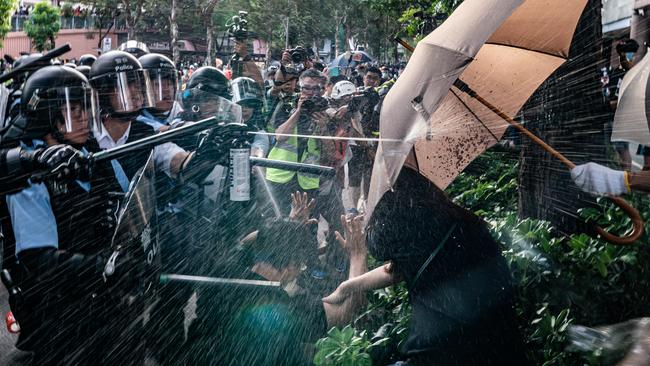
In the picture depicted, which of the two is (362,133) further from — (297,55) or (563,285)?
(563,285)

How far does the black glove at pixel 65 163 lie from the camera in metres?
2.94

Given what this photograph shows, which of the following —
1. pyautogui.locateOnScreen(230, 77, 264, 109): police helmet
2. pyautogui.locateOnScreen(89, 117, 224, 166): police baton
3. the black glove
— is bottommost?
the black glove

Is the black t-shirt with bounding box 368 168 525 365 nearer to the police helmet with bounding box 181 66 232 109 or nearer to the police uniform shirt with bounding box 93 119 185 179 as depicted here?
the police uniform shirt with bounding box 93 119 185 179

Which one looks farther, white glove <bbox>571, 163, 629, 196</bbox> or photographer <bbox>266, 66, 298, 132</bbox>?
photographer <bbox>266, 66, 298, 132</bbox>

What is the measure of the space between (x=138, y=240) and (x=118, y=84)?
4.33ft

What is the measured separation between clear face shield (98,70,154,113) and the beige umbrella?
81.1 inches

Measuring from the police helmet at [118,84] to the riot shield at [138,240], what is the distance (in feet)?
2.53

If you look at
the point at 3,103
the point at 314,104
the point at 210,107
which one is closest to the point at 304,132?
the point at 314,104

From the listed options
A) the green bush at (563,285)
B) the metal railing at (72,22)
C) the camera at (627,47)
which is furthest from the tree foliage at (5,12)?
the green bush at (563,285)

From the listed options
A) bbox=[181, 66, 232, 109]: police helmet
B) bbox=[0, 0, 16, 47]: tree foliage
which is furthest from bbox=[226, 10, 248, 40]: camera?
bbox=[0, 0, 16, 47]: tree foliage

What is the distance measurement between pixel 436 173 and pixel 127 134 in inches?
87.2

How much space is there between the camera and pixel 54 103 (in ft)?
11.8

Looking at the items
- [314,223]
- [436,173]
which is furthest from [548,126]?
[314,223]

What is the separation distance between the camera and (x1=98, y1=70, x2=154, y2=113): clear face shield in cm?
426
